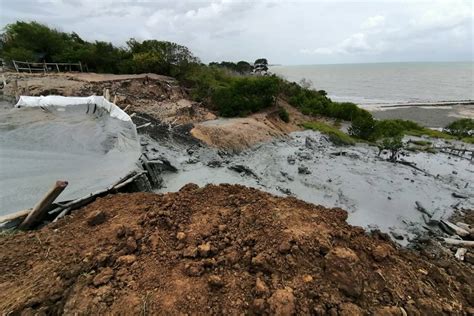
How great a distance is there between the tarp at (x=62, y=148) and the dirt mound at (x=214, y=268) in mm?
1096

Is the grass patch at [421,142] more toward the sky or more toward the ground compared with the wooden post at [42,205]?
more toward the ground

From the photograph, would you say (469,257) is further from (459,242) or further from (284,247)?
(284,247)

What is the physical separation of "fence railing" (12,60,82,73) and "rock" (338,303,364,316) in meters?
24.1

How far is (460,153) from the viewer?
1461cm

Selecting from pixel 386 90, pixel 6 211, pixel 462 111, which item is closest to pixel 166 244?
pixel 6 211

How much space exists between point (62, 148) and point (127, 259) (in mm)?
4635

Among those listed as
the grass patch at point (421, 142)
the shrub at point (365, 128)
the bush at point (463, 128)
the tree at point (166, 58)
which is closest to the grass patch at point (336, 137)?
the shrub at point (365, 128)

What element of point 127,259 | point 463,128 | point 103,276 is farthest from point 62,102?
point 463,128

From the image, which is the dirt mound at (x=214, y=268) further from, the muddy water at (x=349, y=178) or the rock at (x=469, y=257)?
the muddy water at (x=349, y=178)

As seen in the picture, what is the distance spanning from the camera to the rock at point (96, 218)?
14.1 feet

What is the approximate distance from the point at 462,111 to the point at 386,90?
64.8 feet

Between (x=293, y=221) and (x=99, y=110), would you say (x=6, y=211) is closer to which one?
(x=293, y=221)

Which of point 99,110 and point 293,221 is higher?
point 99,110

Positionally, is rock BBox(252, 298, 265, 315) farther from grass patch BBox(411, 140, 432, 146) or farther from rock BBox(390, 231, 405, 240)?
grass patch BBox(411, 140, 432, 146)
